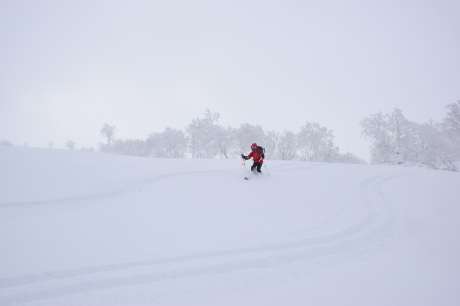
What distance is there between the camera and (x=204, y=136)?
54.3 meters

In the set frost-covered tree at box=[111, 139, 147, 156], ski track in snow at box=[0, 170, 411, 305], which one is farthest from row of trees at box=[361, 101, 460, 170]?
frost-covered tree at box=[111, 139, 147, 156]

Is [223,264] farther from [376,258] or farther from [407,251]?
[407,251]

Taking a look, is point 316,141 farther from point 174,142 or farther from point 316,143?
point 174,142

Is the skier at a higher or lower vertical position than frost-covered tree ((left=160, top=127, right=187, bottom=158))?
lower

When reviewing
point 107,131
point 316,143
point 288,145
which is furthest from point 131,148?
point 316,143

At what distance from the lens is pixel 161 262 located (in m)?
4.94

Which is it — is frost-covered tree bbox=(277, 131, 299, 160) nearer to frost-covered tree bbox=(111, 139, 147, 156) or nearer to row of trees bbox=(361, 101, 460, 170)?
row of trees bbox=(361, 101, 460, 170)

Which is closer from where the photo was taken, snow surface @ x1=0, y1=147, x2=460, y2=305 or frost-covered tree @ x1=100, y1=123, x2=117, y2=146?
snow surface @ x1=0, y1=147, x2=460, y2=305

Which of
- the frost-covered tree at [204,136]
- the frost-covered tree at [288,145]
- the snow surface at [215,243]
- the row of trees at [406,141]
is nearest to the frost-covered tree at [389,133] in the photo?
the row of trees at [406,141]

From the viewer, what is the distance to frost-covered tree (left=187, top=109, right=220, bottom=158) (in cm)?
5192

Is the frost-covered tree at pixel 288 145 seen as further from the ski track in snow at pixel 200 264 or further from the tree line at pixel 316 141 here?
the ski track in snow at pixel 200 264

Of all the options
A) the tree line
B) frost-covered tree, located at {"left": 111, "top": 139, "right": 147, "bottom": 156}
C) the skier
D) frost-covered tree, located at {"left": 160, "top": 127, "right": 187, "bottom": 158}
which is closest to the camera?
the skier

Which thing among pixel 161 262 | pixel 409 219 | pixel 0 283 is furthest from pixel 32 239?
pixel 409 219

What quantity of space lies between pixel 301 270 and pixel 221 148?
4845 cm
